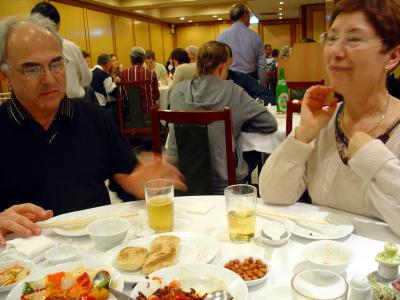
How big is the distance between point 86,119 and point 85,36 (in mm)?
9601

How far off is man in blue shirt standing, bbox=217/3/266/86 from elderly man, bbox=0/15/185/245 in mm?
3697

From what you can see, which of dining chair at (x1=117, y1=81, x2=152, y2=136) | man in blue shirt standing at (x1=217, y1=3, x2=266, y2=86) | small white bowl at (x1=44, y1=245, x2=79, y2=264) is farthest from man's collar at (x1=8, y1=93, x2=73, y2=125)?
dining chair at (x1=117, y1=81, x2=152, y2=136)

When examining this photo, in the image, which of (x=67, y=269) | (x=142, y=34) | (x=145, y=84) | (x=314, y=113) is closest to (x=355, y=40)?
(x=314, y=113)

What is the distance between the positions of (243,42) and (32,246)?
4476mm

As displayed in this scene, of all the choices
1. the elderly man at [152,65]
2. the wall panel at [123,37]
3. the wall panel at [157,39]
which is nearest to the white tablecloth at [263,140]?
the elderly man at [152,65]

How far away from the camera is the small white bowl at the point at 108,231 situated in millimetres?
1102

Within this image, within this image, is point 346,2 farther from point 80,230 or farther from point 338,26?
point 80,230

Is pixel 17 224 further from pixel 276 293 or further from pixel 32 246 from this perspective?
pixel 276 293

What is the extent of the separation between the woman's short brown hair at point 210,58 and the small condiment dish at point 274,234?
1.95 metres

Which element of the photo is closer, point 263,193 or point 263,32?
point 263,193

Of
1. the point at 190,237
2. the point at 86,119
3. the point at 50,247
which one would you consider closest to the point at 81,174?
the point at 86,119

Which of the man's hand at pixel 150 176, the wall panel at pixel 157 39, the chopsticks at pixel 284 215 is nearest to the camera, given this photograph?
the chopsticks at pixel 284 215

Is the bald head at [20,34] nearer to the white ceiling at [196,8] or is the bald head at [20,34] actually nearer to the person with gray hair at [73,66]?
the person with gray hair at [73,66]

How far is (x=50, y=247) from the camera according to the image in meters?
1.11
